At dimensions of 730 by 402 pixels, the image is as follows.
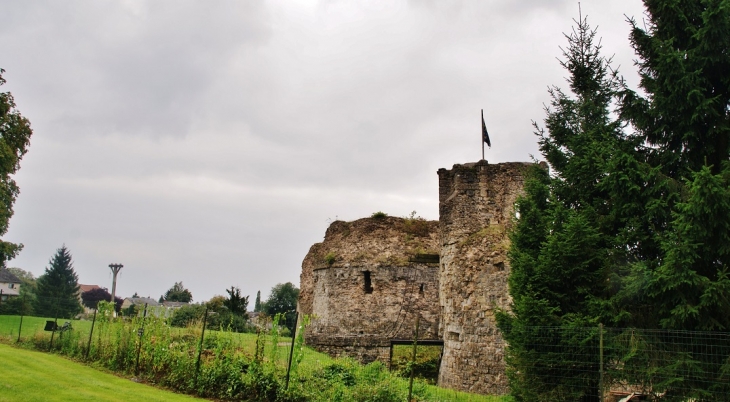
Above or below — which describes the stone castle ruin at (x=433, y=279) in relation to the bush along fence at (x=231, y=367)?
above

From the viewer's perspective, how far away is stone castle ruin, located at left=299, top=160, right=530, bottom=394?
1448 cm

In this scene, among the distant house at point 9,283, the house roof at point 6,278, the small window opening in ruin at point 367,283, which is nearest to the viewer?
the small window opening in ruin at point 367,283

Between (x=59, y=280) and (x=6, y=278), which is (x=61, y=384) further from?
(x=6, y=278)

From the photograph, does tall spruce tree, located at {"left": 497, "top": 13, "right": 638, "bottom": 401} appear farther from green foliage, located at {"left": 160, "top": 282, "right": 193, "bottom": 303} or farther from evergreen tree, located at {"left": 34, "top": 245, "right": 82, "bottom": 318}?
green foliage, located at {"left": 160, "top": 282, "right": 193, "bottom": 303}

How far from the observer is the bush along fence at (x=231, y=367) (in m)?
11.2

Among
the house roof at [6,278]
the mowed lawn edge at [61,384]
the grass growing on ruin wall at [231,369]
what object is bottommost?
the mowed lawn edge at [61,384]

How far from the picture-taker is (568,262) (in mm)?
10000

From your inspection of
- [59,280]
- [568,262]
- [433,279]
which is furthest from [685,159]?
[59,280]

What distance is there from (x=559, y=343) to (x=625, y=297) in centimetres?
138

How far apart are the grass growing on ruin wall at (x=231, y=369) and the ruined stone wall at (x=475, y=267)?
5.06 feet

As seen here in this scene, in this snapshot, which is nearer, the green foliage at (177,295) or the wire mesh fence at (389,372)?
the wire mesh fence at (389,372)

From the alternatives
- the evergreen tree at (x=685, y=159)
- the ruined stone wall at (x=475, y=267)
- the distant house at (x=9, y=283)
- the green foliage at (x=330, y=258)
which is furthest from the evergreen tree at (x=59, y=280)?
the evergreen tree at (x=685, y=159)

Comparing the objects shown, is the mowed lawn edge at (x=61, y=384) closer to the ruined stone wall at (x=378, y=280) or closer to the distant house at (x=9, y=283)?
the ruined stone wall at (x=378, y=280)

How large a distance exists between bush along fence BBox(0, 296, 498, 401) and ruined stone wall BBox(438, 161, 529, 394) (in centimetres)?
145
